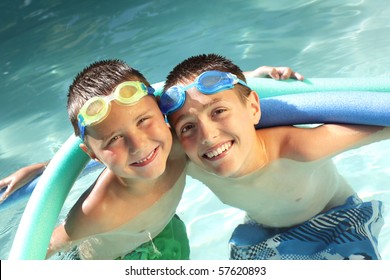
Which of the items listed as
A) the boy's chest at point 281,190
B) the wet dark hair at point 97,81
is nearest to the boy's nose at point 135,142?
the wet dark hair at point 97,81

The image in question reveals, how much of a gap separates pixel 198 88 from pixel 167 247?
3.97 ft

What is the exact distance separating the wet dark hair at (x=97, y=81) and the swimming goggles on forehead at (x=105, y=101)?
0.22 ft

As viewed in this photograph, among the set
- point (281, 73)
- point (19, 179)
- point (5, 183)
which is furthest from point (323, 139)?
point (5, 183)

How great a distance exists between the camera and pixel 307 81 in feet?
9.78

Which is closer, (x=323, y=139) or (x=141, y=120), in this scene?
(x=141, y=120)

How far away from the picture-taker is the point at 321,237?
2.94 metres

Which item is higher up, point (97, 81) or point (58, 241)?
point (97, 81)

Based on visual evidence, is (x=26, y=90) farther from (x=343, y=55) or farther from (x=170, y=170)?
(x=170, y=170)

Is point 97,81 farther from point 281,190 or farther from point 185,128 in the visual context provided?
point 281,190

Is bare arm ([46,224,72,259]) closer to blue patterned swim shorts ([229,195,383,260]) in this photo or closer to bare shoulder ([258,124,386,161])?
blue patterned swim shorts ([229,195,383,260])

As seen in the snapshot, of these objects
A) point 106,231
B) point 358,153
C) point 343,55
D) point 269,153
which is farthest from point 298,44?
point 106,231

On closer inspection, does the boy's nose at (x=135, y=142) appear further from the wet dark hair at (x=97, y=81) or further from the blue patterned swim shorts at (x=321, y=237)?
the blue patterned swim shorts at (x=321, y=237)

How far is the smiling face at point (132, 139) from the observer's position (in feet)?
7.83

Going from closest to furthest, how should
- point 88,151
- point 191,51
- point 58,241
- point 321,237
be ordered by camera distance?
point 88,151
point 58,241
point 321,237
point 191,51
